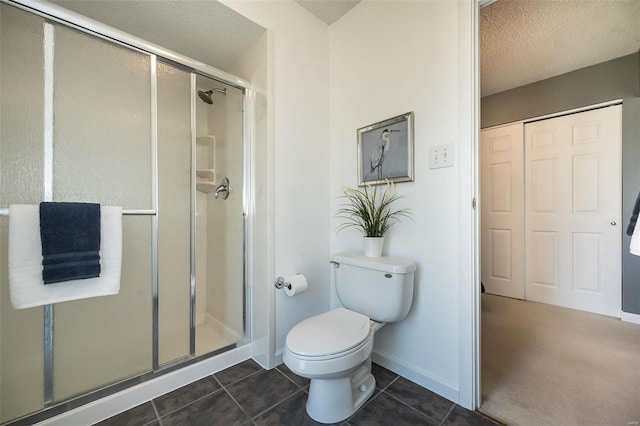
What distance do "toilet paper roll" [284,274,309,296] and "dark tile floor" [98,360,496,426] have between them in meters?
0.47

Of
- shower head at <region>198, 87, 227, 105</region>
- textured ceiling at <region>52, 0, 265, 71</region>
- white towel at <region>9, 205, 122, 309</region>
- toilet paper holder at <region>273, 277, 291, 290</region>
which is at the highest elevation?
textured ceiling at <region>52, 0, 265, 71</region>

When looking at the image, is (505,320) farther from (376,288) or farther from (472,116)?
(472,116)

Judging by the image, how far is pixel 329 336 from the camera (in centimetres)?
118

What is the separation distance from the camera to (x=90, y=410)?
1.19m

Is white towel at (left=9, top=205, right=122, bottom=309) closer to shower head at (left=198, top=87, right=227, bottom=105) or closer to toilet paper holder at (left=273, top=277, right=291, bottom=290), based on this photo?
toilet paper holder at (left=273, top=277, right=291, bottom=290)

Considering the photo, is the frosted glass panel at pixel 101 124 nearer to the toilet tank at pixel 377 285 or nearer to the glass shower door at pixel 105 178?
the glass shower door at pixel 105 178

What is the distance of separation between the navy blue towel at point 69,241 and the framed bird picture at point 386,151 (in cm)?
142

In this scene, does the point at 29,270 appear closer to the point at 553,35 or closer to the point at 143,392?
the point at 143,392

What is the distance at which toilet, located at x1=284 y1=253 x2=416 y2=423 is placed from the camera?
108cm

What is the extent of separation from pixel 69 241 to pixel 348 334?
1.25 metres

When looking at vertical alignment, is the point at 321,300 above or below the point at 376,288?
below

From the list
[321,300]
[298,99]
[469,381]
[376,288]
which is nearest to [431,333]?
[469,381]

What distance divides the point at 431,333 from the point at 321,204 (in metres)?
1.04

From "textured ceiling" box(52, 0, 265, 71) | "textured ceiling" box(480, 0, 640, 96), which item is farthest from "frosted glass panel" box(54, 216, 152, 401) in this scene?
"textured ceiling" box(480, 0, 640, 96)
